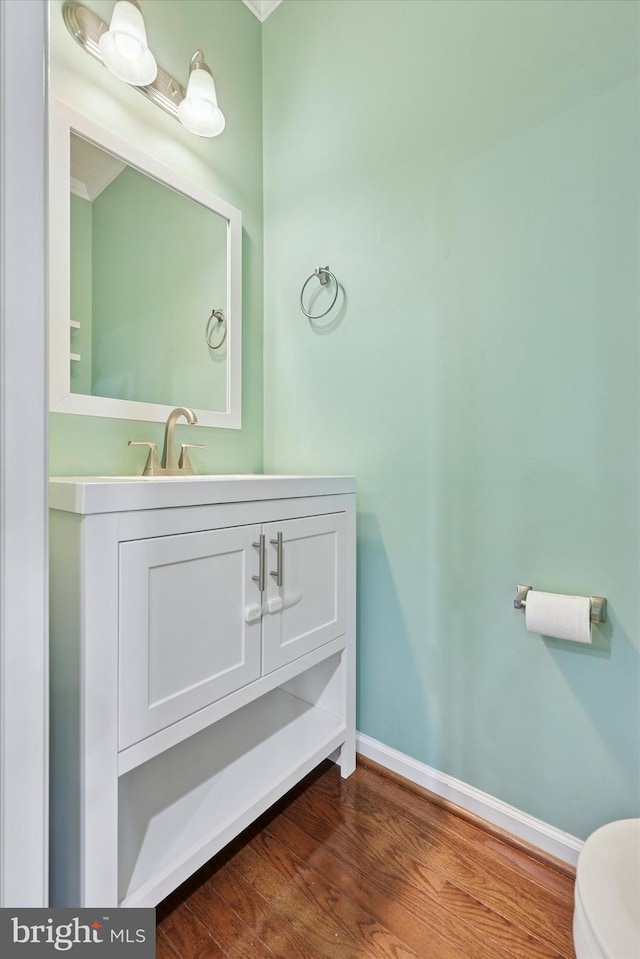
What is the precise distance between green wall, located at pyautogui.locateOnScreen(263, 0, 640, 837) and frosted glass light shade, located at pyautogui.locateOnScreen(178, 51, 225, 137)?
1.12 ft

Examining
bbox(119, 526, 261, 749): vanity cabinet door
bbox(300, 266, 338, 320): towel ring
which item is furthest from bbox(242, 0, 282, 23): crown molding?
bbox(119, 526, 261, 749): vanity cabinet door

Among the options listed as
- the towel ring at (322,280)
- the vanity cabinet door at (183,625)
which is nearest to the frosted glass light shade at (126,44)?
the towel ring at (322,280)

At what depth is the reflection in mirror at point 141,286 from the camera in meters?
1.21

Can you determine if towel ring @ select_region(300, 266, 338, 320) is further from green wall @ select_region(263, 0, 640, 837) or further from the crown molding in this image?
the crown molding

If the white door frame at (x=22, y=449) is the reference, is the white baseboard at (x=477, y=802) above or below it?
below

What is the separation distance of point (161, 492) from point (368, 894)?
100 cm

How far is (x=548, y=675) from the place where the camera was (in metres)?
1.10

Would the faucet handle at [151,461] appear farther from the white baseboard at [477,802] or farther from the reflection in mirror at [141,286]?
the white baseboard at [477,802]

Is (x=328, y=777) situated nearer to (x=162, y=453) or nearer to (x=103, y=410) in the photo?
(x=162, y=453)

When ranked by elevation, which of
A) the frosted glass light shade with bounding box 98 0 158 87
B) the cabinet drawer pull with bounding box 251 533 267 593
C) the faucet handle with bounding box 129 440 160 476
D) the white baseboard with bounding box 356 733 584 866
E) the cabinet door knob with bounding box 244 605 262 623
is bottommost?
the white baseboard with bounding box 356 733 584 866

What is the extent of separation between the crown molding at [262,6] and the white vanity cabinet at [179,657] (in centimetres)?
185

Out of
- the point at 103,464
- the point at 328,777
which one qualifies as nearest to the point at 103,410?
the point at 103,464

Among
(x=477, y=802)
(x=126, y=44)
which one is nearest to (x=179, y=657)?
(x=477, y=802)

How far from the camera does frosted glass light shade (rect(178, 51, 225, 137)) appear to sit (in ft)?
4.52
